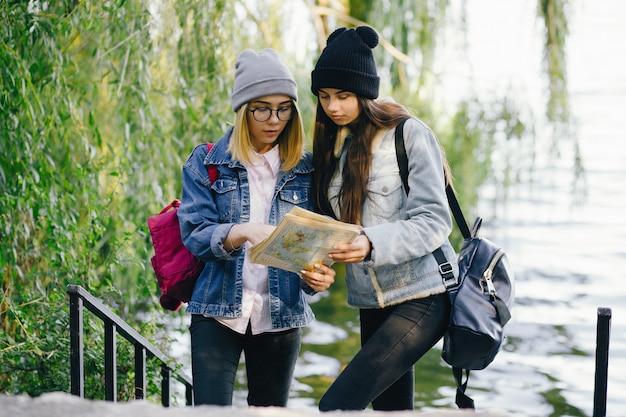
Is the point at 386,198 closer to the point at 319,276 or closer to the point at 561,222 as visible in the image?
the point at 319,276

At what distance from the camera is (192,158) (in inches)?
122

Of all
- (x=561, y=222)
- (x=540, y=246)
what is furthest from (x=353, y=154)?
(x=561, y=222)

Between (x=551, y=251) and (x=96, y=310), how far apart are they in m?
11.1

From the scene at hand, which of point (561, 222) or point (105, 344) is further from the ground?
point (105, 344)

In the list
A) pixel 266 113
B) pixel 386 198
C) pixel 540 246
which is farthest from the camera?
pixel 540 246

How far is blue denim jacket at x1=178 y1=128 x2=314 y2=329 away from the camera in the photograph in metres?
3.01

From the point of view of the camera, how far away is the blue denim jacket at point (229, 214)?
3014 millimetres

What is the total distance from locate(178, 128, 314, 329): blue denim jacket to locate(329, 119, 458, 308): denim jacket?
158mm

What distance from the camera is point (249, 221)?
3.05 m

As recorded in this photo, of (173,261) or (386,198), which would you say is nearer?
(386,198)

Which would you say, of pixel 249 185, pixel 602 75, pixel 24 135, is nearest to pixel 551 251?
pixel 602 75

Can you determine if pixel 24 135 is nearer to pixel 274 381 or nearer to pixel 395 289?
pixel 274 381

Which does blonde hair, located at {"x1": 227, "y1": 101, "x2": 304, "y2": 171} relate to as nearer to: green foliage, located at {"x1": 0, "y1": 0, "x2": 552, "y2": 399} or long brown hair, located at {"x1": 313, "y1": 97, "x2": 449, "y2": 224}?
long brown hair, located at {"x1": 313, "y1": 97, "x2": 449, "y2": 224}

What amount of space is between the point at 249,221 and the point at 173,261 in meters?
0.30
